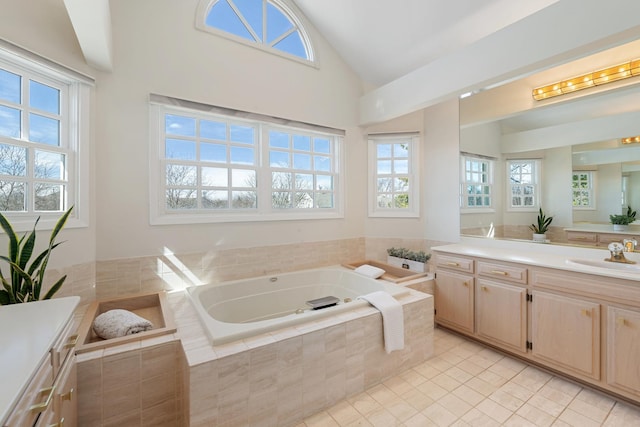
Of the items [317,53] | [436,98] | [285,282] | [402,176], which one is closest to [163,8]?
[317,53]

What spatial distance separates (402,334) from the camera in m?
2.03

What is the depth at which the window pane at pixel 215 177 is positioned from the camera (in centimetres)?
272

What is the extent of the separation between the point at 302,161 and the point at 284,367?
7.62 feet

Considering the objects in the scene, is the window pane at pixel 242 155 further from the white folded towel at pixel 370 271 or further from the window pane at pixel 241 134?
the white folded towel at pixel 370 271

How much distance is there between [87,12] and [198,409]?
2.30 metres

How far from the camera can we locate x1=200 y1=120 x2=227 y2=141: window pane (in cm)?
270

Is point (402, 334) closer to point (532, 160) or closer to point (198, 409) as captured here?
point (198, 409)

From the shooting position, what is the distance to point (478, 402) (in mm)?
1791

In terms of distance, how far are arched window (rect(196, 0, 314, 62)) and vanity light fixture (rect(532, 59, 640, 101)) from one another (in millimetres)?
2438

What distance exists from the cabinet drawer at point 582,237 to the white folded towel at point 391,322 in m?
1.64

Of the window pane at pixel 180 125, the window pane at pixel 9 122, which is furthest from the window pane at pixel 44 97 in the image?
the window pane at pixel 180 125

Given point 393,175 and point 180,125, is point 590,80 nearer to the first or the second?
point 393,175

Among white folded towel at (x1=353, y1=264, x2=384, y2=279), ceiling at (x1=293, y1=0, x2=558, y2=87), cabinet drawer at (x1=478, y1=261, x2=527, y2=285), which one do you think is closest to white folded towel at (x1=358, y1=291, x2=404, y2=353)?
white folded towel at (x1=353, y1=264, x2=384, y2=279)

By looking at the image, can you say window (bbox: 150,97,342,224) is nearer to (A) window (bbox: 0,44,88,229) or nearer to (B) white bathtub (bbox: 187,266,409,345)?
(A) window (bbox: 0,44,88,229)
